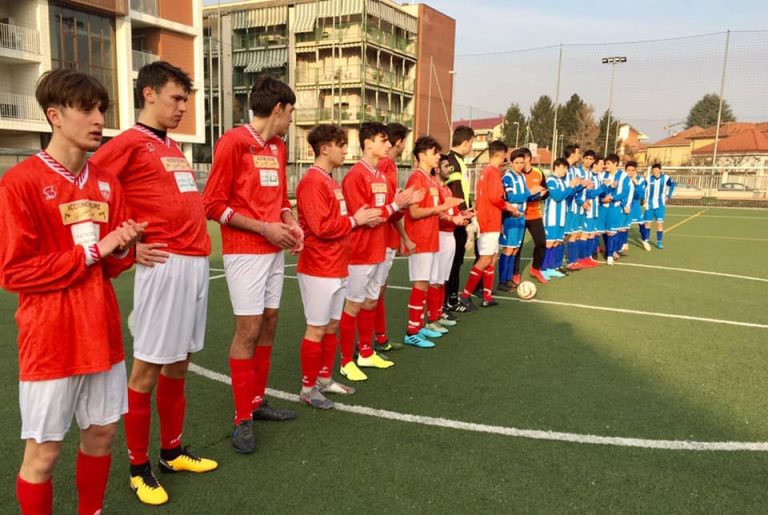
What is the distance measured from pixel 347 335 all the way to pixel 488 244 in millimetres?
3421

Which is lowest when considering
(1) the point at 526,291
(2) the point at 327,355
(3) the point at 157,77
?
(1) the point at 526,291

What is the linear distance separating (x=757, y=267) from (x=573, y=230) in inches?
160

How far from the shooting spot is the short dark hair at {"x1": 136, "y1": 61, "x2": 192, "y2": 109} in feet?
9.97

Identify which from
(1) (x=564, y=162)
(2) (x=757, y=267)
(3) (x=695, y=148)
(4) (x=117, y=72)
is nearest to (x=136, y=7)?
(4) (x=117, y=72)

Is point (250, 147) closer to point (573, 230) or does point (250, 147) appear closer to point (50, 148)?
point (50, 148)

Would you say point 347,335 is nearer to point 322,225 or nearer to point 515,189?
point 322,225

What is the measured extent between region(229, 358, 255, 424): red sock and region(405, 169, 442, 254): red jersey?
2834 millimetres

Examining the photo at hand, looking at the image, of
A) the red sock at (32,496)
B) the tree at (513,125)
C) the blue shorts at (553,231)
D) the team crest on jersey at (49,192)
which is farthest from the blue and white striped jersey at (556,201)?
the tree at (513,125)

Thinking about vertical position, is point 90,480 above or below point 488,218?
below

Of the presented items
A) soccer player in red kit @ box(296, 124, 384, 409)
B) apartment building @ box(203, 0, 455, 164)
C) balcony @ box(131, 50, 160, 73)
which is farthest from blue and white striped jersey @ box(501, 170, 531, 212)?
apartment building @ box(203, 0, 455, 164)

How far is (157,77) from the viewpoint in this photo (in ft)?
9.98

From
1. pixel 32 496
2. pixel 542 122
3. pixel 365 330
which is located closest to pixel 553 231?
pixel 365 330

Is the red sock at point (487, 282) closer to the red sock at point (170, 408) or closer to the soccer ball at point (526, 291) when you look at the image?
the soccer ball at point (526, 291)

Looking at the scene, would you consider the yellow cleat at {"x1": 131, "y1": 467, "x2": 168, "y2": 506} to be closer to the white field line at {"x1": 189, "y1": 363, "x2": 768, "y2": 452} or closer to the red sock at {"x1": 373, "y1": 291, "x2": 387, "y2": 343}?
the white field line at {"x1": 189, "y1": 363, "x2": 768, "y2": 452}
